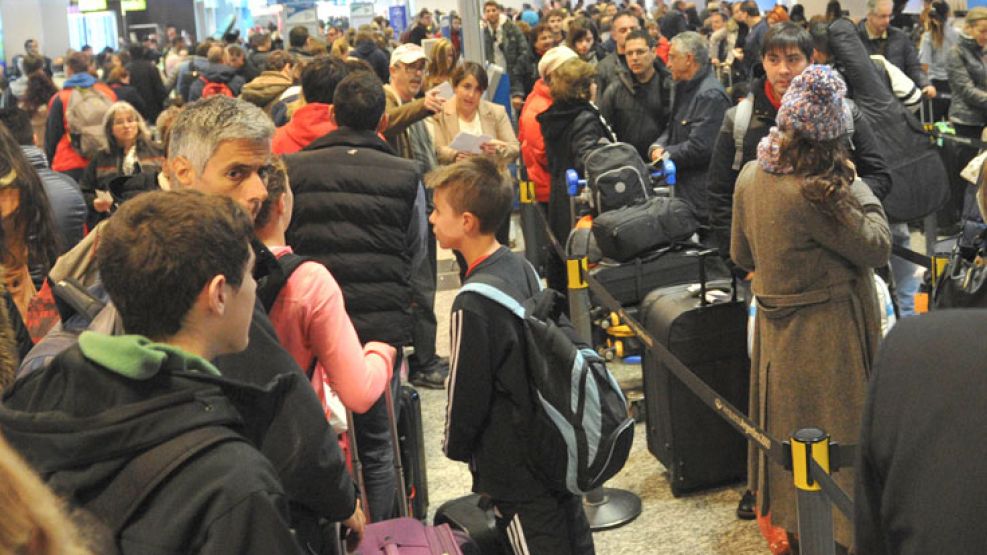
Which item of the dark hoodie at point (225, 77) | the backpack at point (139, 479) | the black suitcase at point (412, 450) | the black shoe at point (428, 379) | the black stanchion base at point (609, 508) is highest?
the dark hoodie at point (225, 77)

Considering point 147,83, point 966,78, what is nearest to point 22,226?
point 966,78

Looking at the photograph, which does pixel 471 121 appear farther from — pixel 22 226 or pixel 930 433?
pixel 930 433

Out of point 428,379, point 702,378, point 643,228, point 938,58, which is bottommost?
point 428,379

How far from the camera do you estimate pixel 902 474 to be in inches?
62.7

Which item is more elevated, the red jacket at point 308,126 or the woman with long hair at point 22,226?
the red jacket at point 308,126

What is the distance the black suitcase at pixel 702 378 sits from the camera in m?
4.98

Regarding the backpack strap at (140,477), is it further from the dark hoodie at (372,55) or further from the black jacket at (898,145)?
the dark hoodie at (372,55)

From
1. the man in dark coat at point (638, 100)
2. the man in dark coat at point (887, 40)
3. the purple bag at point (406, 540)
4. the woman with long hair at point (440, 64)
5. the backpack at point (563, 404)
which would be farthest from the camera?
the man in dark coat at point (887, 40)

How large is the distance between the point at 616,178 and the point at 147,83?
1058cm

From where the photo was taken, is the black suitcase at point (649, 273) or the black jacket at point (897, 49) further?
the black jacket at point (897, 49)

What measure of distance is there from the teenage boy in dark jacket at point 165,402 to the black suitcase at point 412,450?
2387mm

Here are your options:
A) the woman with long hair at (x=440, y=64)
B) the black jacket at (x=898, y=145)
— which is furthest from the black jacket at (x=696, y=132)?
the woman with long hair at (x=440, y=64)

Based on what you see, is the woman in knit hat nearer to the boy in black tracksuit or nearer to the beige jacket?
the boy in black tracksuit

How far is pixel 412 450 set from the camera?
15.4ft
